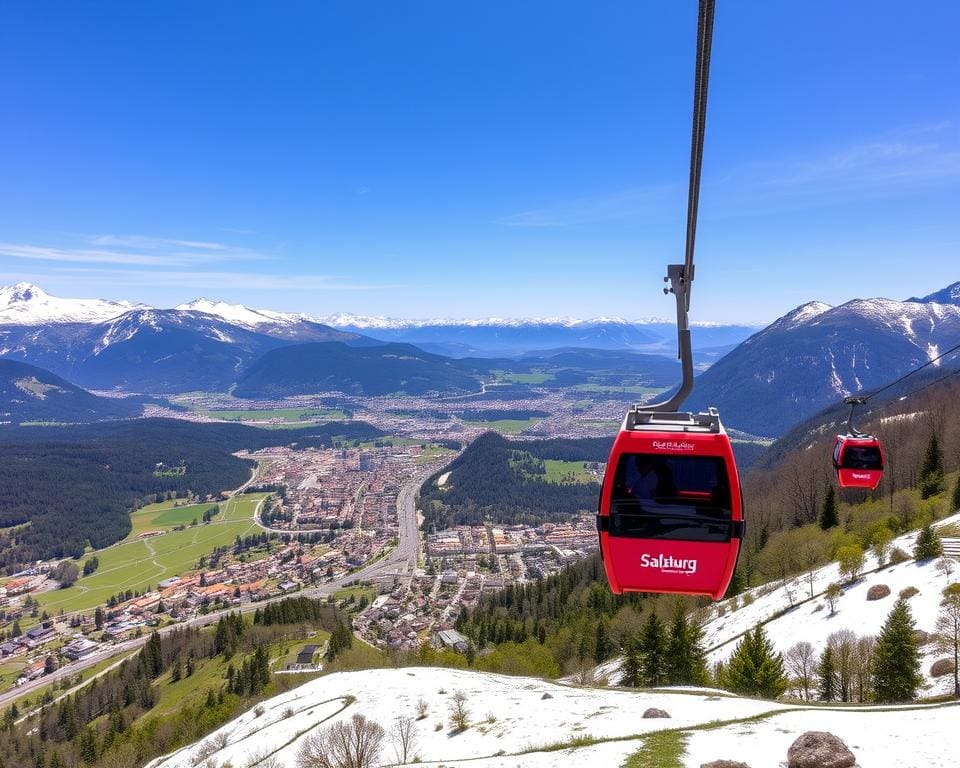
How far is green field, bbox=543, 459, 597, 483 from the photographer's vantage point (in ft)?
525

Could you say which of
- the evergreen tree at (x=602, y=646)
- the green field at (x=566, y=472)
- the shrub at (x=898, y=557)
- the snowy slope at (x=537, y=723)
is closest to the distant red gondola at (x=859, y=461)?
the snowy slope at (x=537, y=723)

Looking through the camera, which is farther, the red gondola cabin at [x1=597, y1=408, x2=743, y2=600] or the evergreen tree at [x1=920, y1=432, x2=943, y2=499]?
the evergreen tree at [x1=920, y1=432, x2=943, y2=499]

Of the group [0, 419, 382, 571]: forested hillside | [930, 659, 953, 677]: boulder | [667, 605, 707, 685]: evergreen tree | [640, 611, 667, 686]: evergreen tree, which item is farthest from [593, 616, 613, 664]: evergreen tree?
[0, 419, 382, 571]: forested hillside

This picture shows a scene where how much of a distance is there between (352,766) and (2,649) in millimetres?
83992

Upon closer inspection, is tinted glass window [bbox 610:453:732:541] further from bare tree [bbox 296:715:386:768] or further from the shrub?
the shrub

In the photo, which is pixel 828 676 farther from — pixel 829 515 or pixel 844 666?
pixel 829 515

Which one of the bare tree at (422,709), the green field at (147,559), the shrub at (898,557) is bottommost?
the green field at (147,559)

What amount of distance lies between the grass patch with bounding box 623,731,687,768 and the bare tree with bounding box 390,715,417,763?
1218cm

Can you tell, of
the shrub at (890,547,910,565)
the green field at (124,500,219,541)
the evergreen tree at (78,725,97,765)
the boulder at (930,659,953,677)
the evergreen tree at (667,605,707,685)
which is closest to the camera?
the boulder at (930,659,953,677)

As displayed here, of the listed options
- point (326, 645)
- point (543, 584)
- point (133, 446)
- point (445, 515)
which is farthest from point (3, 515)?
point (543, 584)

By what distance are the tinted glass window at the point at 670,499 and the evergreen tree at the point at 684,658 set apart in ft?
108

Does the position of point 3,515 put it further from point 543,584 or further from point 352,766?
point 352,766

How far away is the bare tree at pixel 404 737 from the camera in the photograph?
961 inches

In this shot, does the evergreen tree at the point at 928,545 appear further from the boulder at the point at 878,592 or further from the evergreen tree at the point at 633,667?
the evergreen tree at the point at 633,667
